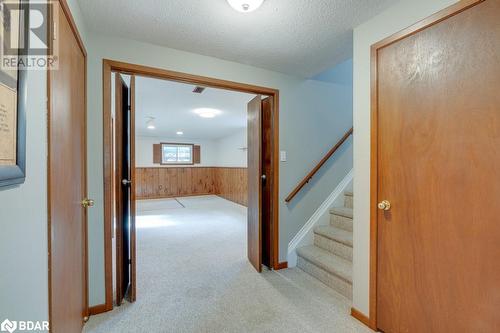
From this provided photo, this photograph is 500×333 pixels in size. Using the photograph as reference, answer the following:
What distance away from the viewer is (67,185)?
1.18 metres

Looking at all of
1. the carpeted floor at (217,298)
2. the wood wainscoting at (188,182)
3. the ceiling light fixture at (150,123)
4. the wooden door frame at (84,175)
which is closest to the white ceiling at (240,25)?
the wooden door frame at (84,175)

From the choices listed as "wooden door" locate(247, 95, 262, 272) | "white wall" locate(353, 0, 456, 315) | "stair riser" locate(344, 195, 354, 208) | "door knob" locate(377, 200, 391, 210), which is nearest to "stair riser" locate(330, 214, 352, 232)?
"stair riser" locate(344, 195, 354, 208)

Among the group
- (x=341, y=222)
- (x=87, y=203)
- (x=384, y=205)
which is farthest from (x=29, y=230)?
(x=341, y=222)

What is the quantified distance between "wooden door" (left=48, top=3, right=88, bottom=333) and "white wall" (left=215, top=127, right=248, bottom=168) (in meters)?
5.04

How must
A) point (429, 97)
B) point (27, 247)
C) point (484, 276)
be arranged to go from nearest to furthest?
point (27, 247) → point (484, 276) → point (429, 97)

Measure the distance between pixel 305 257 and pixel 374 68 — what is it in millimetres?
1866

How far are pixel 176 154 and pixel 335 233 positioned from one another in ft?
22.6

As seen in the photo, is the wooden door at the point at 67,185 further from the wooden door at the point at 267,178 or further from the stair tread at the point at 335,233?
the stair tread at the point at 335,233

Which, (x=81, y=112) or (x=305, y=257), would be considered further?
(x=305, y=257)

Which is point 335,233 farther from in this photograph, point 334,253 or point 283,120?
point 283,120

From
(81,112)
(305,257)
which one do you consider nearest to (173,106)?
(81,112)

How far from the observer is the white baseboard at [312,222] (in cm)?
252

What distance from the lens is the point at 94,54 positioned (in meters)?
1.70

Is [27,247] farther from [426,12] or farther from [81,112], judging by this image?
[426,12]
